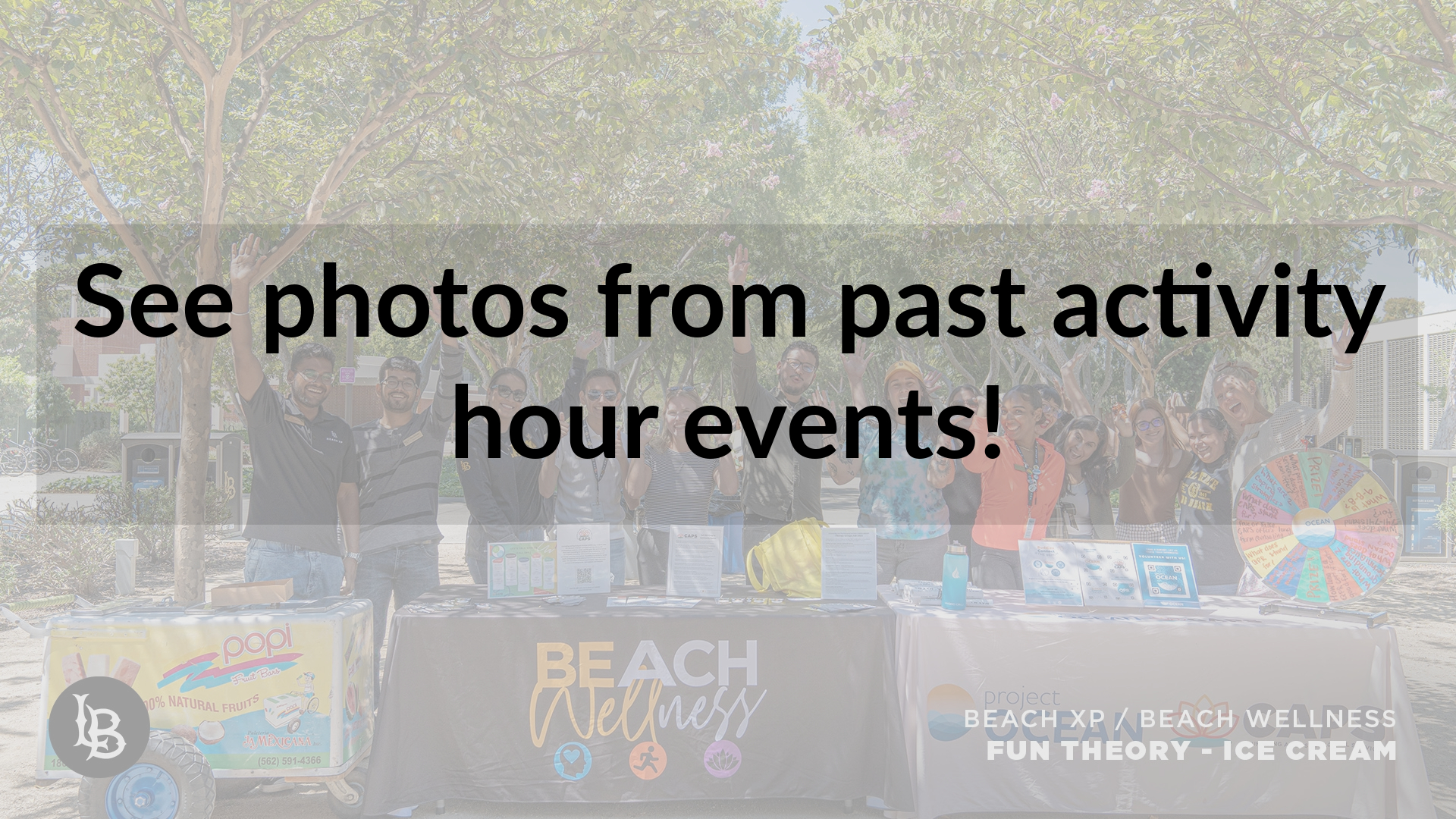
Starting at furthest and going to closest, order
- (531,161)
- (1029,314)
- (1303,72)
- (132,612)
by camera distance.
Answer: (1029,314) → (531,161) → (1303,72) → (132,612)

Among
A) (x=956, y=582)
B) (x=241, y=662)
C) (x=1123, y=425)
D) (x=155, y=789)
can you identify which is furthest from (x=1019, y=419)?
(x=155, y=789)

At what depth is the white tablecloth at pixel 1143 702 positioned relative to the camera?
454 cm

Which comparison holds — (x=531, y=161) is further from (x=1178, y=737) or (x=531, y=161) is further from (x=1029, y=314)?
(x=1029, y=314)

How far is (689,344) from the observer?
80.5ft

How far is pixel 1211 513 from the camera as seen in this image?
5445 mm

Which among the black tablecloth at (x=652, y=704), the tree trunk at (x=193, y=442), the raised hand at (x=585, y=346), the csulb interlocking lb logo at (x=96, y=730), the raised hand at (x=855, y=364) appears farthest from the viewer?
the tree trunk at (x=193, y=442)

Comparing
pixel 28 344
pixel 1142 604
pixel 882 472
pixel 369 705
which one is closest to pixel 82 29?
pixel 369 705

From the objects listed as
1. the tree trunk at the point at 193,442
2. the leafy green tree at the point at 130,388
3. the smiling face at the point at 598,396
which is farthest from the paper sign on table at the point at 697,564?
the leafy green tree at the point at 130,388

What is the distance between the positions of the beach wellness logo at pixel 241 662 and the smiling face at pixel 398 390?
145cm

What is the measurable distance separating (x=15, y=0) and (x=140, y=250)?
1.79m

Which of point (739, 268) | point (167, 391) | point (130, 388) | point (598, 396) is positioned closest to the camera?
point (739, 268)

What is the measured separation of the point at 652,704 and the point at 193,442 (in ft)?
15.4

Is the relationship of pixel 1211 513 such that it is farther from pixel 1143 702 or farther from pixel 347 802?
pixel 347 802

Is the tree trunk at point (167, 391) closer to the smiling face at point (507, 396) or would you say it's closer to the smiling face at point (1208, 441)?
the smiling face at point (507, 396)
